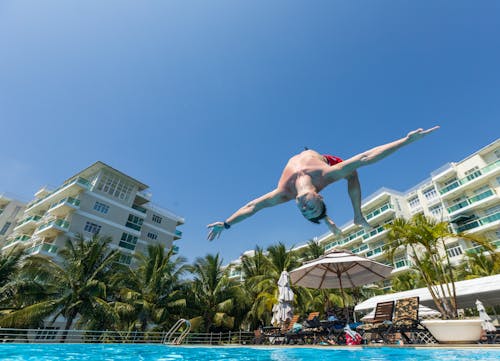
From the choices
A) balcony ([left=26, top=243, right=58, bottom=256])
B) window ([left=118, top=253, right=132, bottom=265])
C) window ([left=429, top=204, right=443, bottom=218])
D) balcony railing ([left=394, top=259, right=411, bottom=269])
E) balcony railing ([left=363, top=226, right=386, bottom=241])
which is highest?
window ([left=429, top=204, right=443, bottom=218])

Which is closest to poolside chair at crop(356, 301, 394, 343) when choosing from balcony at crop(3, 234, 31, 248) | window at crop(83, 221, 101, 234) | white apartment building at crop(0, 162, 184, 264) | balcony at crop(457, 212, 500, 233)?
white apartment building at crop(0, 162, 184, 264)

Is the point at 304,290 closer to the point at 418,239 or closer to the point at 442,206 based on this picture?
the point at 418,239

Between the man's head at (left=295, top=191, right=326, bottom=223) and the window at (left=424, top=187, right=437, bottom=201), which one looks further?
the window at (left=424, top=187, right=437, bottom=201)

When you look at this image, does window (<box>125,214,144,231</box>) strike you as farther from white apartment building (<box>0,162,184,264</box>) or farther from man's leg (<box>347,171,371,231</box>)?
man's leg (<box>347,171,371,231</box>)

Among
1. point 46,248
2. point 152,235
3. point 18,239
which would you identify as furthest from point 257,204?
point 18,239

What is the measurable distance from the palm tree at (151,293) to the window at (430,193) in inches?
1427

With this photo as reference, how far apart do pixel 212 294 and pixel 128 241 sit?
17.3 m

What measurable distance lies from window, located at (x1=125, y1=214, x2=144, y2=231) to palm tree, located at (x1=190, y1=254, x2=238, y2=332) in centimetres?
1606

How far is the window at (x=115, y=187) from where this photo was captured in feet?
117

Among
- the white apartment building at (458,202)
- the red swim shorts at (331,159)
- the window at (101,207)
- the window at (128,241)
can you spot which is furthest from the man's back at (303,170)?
the window at (101,207)

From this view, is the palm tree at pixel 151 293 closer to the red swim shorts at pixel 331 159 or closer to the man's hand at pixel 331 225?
the man's hand at pixel 331 225

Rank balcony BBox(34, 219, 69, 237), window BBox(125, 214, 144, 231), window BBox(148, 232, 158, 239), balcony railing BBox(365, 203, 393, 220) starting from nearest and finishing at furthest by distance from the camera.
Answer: balcony BBox(34, 219, 69, 237) < window BBox(125, 214, 144, 231) < window BBox(148, 232, 158, 239) < balcony railing BBox(365, 203, 393, 220)

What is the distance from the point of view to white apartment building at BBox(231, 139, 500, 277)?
1216 inches

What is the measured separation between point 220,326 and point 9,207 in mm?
41989
